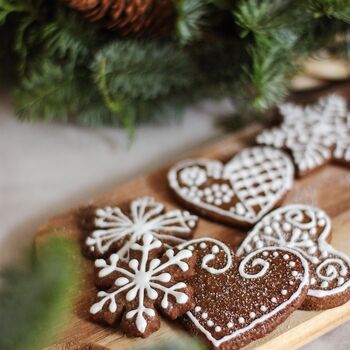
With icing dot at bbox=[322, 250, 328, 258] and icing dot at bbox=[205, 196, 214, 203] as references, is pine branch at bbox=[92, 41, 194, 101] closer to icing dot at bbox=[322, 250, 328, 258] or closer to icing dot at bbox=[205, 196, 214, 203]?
icing dot at bbox=[205, 196, 214, 203]

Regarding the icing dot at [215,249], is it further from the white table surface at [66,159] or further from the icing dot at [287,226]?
the white table surface at [66,159]

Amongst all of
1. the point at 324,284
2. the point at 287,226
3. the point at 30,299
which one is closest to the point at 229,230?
the point at 287,226

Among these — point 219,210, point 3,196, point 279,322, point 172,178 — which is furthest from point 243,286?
point 3,196

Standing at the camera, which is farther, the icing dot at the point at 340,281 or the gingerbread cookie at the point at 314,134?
the gingerbread cookie at the point at 314,134

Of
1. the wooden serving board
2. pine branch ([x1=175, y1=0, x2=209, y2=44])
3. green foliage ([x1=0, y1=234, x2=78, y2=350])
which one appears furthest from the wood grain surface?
green foliage ([x1=0, y1=234, x2=78, y2=350])

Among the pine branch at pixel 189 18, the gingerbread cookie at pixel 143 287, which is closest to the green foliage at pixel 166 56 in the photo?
the pine branch at pixel 189 18

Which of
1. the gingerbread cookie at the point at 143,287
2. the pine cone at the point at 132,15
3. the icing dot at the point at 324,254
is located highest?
the pine cone at the point at 132,15

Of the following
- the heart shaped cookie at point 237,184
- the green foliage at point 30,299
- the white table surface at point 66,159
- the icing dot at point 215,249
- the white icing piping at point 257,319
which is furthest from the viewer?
the white table surface at point 66,159
